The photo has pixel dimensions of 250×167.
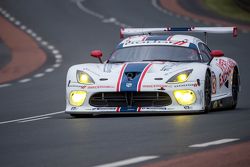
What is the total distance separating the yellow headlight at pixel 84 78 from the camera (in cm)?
1697

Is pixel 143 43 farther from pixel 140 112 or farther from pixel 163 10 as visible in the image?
pixel 163 10

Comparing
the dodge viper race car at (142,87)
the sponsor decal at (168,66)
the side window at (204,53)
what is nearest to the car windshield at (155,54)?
the dodge viper race car at (142,87)

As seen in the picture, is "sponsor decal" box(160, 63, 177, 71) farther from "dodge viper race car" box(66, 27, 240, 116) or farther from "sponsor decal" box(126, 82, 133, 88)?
"sponsor decal" box(126, 82, 133, 88)

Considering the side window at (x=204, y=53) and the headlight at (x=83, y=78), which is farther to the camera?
the side window at (x=204, y=53)

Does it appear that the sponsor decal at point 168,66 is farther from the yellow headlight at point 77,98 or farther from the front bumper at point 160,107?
the yellow headlight at point 77,98

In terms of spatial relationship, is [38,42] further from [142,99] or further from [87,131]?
[87,131]

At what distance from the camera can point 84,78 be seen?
17047 millimetres

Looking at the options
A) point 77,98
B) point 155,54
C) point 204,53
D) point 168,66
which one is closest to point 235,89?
point 204,53

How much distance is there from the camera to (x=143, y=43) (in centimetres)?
1841

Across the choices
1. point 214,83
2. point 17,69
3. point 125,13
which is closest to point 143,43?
point 214,83

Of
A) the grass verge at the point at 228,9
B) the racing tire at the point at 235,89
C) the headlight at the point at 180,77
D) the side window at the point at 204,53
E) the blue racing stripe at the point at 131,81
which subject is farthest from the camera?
the grass verge at the point at 228,9

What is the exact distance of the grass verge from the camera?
4725cm

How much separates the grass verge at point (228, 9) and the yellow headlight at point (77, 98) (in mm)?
29278

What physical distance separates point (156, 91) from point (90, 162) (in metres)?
5.60
